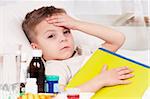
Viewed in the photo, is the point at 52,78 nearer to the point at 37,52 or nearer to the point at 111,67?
the point at 37,52

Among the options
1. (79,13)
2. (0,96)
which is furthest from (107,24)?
(0,96)

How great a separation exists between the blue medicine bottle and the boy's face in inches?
3.3

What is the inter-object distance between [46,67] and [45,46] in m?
0.08

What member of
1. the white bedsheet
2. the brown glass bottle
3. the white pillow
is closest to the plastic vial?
the brown glass bottle

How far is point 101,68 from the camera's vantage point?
1.28 m

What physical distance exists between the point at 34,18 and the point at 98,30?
24 centimetres

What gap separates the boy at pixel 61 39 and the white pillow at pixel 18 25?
0.07ft

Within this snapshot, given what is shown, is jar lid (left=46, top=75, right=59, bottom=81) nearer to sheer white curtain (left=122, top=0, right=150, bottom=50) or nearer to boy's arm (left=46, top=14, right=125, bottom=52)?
boy's arm (left=46, top=14, right=125, bottom=52)

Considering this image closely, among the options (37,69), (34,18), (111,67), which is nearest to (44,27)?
(34,18)

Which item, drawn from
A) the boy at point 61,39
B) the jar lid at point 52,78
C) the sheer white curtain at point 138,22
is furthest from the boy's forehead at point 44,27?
the sheer white curtain at point 138,22

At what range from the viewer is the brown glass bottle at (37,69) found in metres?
1.24

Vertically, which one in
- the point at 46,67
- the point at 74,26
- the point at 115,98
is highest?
the point at 74,26

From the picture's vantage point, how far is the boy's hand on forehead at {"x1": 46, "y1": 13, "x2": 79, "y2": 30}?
4.25 ft

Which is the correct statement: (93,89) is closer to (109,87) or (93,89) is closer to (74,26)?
(109,87)
